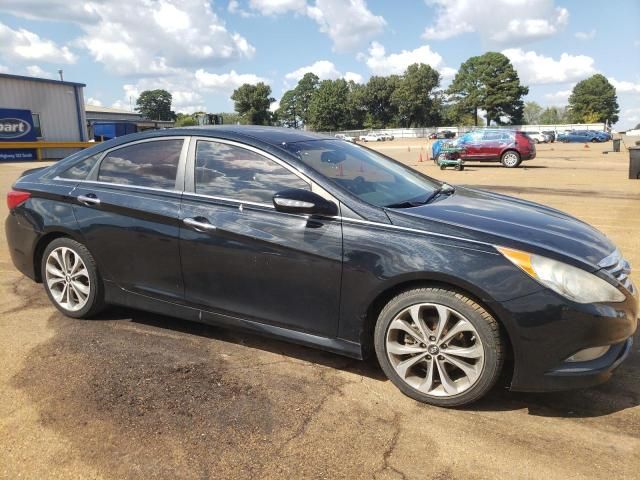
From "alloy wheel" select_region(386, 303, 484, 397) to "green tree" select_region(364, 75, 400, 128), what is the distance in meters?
112

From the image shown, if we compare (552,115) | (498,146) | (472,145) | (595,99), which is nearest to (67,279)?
(472,145)

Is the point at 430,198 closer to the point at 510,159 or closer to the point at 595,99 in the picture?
the point at 510,159

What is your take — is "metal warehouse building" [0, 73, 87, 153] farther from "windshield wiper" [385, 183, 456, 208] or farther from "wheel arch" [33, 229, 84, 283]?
Result: "windshield wiper" [385, 183, 456, 208]

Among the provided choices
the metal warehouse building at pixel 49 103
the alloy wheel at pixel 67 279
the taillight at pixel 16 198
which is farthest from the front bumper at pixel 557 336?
the metal warehouse building at pixel 49 103

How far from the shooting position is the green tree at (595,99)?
104062mm

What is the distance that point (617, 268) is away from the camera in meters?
2.94

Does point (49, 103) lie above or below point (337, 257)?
above

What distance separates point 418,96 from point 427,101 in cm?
254

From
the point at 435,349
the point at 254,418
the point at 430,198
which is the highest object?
the point at 430,198

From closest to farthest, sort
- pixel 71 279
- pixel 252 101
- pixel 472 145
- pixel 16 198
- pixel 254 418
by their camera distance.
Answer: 1. pixel 254 418
2. pixel 71 279
3. pixel 16 198
4. pixel 472 145
5. pixel 252 101

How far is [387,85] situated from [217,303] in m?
113

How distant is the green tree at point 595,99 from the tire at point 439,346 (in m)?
113

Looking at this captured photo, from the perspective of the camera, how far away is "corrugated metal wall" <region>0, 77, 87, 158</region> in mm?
30281

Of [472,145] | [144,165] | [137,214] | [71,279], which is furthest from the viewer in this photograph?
[472,145]
